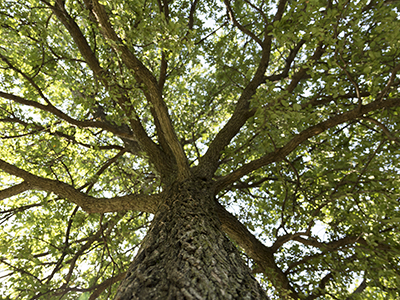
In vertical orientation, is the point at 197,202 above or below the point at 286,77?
below

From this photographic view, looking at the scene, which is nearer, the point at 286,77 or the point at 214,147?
the point at 214,147

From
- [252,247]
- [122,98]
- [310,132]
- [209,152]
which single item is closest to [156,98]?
[122,98]

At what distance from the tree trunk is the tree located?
2 centimetres

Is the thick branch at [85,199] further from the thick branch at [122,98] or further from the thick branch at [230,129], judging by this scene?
the thick branch at [230,129]

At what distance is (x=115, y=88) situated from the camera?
132 inches

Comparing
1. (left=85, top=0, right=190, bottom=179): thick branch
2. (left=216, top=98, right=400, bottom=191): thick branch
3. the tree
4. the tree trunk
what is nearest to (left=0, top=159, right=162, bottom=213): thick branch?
the tree

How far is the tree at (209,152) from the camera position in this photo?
255cm

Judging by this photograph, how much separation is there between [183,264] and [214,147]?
313 centimetres

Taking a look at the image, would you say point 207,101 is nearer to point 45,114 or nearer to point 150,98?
point 150,98

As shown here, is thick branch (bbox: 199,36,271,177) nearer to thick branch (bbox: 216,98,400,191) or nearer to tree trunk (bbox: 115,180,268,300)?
thick branch (bbox: 216,98,400,191)

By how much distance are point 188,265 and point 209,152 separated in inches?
121

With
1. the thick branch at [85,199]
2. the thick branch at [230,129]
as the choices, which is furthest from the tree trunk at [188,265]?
the thick branch at [230,129]

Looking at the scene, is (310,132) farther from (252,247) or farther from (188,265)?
(188,265)

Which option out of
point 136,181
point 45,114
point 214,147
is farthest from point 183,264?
point 45,114
